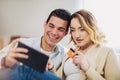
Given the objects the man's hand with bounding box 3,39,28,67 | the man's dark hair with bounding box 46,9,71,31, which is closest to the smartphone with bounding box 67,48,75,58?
the man's dark hair with bounding box 46,9,71,31

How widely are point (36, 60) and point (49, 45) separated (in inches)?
4.6

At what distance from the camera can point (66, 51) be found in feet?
3.68

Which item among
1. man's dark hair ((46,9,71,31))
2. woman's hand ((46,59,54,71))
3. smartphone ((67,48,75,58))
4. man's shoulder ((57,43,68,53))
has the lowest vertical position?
woman's hand ((46,59,54,71))

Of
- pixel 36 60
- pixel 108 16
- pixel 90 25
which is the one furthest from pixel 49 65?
pixel 108 16

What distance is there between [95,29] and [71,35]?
13cm

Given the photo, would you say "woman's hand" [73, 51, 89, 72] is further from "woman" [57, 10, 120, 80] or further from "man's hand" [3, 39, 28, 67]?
"man's hand" [3, 39, 28, 67]

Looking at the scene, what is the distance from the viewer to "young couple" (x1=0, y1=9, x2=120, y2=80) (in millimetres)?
1066

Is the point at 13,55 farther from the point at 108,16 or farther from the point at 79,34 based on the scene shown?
the point at 108,16

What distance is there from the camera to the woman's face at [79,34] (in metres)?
1.10

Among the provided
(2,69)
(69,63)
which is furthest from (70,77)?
(2,69)

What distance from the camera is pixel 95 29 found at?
1091mm

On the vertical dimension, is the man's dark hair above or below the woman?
above

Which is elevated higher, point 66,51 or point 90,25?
point 90,25

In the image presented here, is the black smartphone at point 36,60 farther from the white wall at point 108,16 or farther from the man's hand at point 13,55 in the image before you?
the white wall at point 108,16
